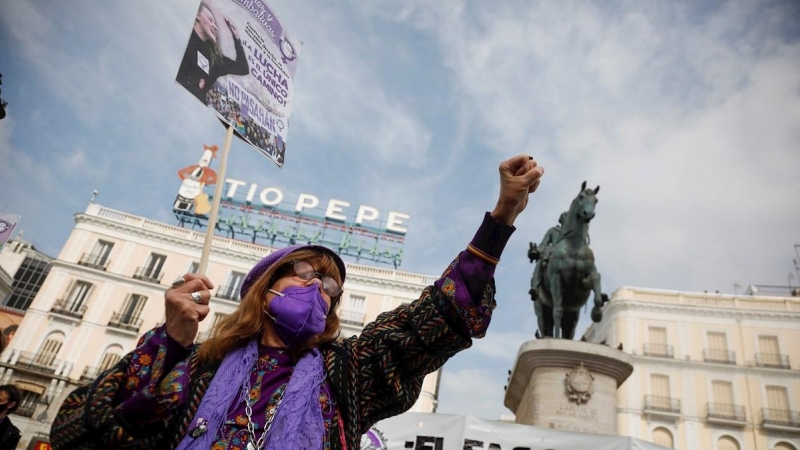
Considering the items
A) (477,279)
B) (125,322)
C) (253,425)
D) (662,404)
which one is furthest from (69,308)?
(662,404)

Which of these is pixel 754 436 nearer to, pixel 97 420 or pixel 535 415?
pixel 535 415

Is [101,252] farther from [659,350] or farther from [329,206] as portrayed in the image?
[659,350]

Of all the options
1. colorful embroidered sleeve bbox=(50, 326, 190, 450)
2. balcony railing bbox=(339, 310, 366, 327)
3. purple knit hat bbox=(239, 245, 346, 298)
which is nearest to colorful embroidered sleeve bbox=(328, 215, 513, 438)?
purple knit hat bbox=(239, 245, 346, 298)

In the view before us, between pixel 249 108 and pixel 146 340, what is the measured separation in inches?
146

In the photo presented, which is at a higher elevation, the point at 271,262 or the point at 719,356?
the point at 719,356

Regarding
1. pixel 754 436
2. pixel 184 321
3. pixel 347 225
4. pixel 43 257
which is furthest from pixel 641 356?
pixel 43 257

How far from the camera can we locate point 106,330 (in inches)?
1209

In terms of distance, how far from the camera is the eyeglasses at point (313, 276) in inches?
75.4

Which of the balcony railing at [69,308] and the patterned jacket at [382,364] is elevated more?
the balcony railing at [69,308]

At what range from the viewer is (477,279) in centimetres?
164

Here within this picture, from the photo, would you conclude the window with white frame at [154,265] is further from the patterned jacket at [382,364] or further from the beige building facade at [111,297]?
the patterned jacket at [382,364]

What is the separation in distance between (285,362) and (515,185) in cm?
101

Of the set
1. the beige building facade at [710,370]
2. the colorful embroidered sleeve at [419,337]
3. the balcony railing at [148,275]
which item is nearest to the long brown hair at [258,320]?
the colorful embroidered sleeve at [419,337]

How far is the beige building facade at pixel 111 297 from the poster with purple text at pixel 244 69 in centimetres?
2676
